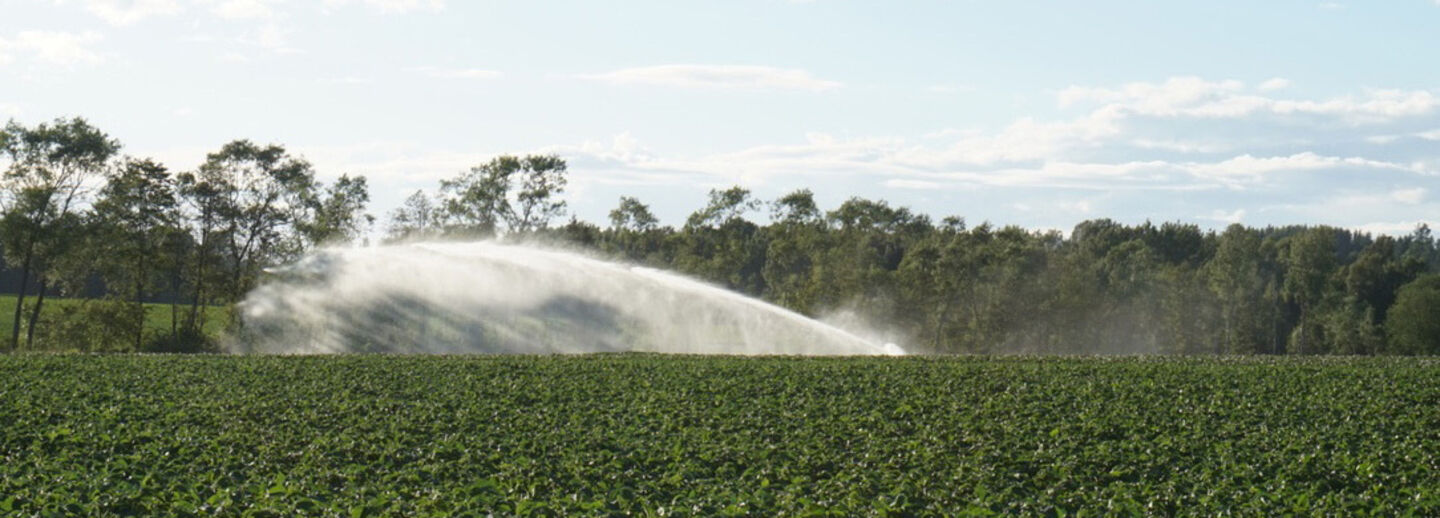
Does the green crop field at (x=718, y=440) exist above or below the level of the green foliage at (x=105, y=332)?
above

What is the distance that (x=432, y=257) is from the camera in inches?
2547

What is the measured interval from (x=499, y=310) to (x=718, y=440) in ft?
126

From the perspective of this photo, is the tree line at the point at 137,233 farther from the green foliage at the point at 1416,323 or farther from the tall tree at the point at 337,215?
the green foliage at the point at 1416,323

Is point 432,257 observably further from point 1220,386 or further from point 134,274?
point 1220,386

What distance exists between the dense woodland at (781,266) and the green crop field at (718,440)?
3210 centimetres

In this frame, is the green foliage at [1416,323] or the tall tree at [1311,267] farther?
the tall tree at [1311,267]

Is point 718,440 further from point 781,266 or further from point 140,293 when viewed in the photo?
point 781,266

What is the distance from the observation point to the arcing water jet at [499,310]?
62.3 meters

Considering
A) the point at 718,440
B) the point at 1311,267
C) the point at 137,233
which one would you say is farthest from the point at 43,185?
the point at 1311,267

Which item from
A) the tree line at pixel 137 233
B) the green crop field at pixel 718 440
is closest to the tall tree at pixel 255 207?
the tree line at pixel 137 233

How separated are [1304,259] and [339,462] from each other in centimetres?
8811

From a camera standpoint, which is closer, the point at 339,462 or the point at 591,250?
the point at 339,462

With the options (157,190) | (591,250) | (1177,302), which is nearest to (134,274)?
(157,190)

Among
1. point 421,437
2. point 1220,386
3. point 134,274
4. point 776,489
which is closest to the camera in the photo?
point 776,489
